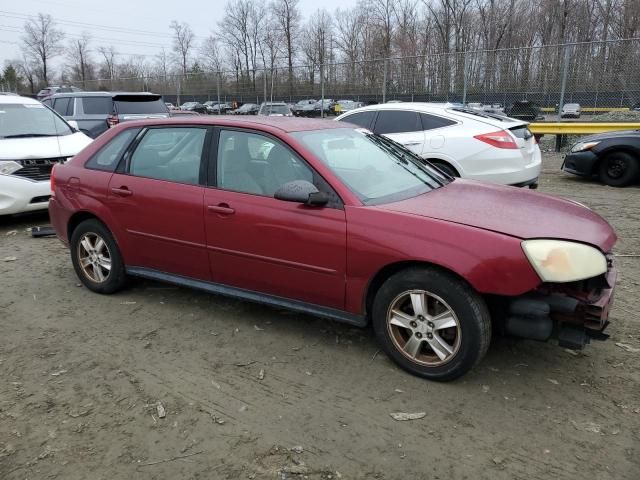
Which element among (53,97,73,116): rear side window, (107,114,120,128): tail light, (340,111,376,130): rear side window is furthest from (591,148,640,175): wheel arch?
(53,97,73,116): rear side window

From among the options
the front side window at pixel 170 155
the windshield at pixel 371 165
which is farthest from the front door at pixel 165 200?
the windshield at pixel 371 165

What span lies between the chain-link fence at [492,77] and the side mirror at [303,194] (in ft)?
45.0

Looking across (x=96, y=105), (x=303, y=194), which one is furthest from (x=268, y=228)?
(x=96, y=105)

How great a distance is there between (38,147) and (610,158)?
31.3ft

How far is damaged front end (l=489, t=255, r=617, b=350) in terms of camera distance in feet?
9.55

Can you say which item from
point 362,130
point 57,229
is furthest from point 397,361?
point 57,229

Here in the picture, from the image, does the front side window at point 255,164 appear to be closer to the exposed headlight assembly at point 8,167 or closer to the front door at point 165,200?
the front door at point 165,200

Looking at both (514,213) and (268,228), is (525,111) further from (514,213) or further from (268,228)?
(268,228)

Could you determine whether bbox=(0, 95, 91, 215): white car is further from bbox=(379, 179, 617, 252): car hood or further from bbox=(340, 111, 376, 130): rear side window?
bbox=(379, 179, 617, 252): car hood

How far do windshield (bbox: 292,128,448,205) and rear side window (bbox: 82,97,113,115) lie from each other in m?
10.7

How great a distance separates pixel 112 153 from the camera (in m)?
A: 4.56

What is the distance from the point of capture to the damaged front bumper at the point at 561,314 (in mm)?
2910

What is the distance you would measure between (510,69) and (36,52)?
256 ft

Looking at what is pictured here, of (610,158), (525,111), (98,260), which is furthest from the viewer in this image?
(525,111)
